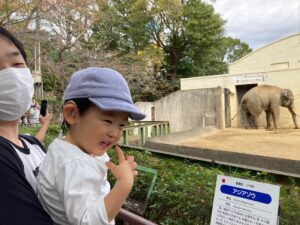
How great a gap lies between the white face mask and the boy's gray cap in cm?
28

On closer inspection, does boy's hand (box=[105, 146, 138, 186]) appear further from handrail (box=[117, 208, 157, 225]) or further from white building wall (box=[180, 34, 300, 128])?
white building wall (box=[180, 34, 300, 128])

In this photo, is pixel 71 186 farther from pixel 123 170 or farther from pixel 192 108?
pixel 192 108

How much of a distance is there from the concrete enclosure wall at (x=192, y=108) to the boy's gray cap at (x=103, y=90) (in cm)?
1407

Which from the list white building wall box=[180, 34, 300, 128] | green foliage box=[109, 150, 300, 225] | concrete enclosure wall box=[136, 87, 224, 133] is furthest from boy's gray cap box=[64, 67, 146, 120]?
white building wall box=[180, 34, 300, 128]

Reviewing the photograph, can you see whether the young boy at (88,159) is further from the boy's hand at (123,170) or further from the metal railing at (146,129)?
the metal railing at (146,129)

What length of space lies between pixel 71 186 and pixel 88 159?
0.43 ft

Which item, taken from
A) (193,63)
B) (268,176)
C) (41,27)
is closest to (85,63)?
(41,27)

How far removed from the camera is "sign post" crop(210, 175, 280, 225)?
162 cm

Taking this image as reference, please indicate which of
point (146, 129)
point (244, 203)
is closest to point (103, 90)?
point (244, 203)

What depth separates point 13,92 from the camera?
1.42 m

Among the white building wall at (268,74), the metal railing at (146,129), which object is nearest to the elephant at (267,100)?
the white building wall at (268,74)

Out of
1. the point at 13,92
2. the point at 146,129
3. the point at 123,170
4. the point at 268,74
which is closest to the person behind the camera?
the point at 123,170

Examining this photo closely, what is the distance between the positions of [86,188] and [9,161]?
0.97 ft

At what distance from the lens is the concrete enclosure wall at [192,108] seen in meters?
15.1
